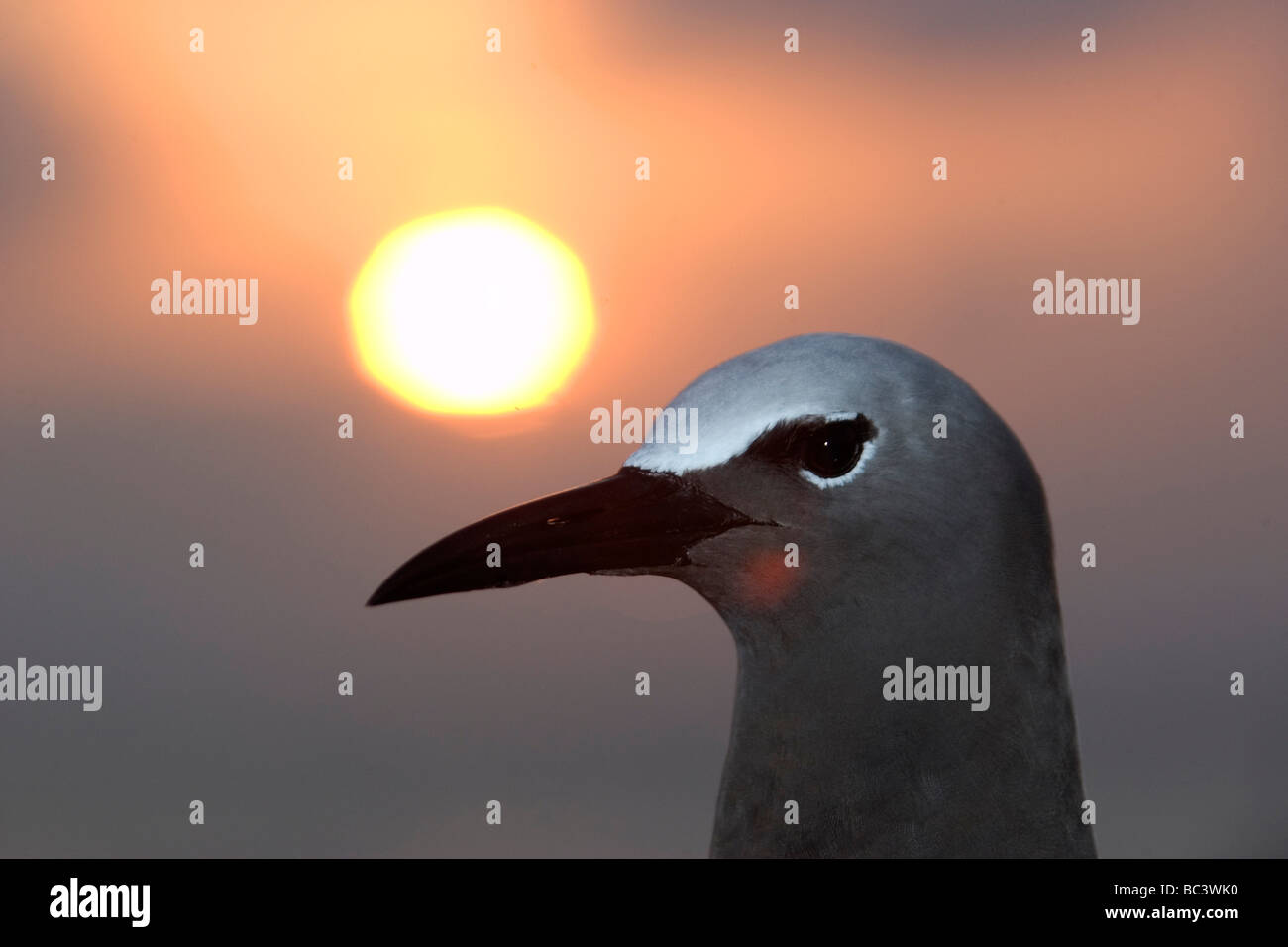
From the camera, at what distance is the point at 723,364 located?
120 inches

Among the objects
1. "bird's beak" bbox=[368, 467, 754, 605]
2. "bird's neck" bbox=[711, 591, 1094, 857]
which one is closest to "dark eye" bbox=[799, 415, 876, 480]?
"bird's beak" bbox=[368, 467, 754, 605]

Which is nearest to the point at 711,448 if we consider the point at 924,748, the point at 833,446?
the point at 833,446

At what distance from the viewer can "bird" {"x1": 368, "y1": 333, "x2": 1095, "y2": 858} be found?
2840 mm

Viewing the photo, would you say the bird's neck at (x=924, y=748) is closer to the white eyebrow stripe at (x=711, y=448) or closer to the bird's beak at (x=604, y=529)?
the bird's beak at (x=604, y=529)

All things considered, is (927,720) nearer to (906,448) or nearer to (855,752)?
(855,752)

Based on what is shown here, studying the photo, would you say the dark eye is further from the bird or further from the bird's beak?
the bird's beak

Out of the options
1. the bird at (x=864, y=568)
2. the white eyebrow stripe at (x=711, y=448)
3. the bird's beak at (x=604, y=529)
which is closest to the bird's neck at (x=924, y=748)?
the bird at (x=864, y=568)

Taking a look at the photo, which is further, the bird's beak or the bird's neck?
the bird's beak

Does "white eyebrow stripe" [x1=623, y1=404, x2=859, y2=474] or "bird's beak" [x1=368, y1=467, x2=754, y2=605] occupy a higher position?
"white eyebrow stripe" [x1=623, y1=404, x2=859, y2=474]

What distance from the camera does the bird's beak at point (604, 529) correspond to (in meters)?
3.00

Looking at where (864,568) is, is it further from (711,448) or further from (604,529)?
(604,529)

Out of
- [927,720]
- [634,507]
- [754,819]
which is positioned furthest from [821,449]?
[754,819]

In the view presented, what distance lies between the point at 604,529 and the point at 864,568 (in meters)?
0.71

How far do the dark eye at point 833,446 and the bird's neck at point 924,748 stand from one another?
0.42 meters
